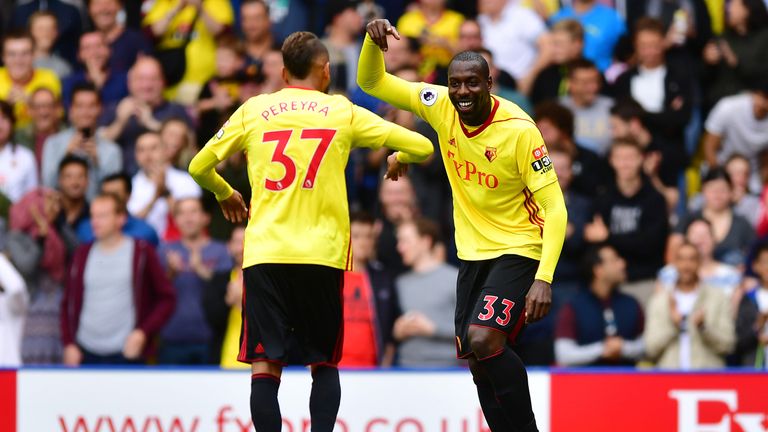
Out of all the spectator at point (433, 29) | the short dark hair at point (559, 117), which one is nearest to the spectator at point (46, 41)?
the spectator at point (433, 29)

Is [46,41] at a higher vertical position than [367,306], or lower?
higher

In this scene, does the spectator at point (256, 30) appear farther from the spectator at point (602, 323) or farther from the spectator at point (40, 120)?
the spectator at point (602, 323)

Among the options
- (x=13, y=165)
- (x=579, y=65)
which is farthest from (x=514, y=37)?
(x=13, y=165)

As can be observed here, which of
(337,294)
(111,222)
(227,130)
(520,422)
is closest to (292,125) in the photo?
(227,130)

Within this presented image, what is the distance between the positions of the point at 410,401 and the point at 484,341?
6.48ft

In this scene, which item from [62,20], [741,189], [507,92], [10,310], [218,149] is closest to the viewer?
[218,149]

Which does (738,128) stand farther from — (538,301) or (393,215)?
(538,301)

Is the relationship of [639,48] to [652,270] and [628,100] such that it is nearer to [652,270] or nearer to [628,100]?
[628,100]

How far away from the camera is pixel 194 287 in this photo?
1298 centimetres

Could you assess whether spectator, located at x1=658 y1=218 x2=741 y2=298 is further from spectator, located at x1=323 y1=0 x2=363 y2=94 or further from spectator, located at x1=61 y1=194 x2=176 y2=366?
spectator, located at x1=61 y1=194 x2=176 y2=366

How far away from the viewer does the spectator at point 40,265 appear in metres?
13.2

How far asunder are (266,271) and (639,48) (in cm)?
720

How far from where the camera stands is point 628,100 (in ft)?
47.4

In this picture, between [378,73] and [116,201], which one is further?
[116,201]
